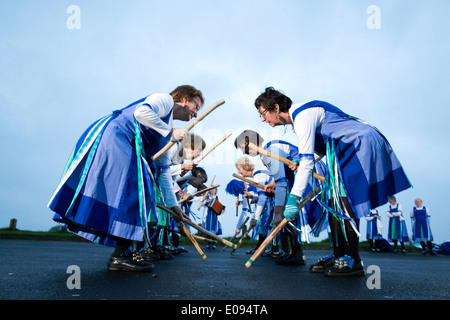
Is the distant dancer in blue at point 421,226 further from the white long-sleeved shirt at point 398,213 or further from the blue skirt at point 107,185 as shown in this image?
the blue skirt at point 107,185

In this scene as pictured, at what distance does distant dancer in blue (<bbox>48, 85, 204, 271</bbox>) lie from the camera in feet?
8.70

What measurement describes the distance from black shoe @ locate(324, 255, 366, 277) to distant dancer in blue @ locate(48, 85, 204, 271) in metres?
1.65

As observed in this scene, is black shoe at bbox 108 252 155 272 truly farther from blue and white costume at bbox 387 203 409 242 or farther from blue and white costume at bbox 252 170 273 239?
blue and white costume at bbox 387 203 409 242

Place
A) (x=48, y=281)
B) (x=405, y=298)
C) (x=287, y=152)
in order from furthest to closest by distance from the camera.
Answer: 1. (x=287, y=152)
2. (x=48, y=281)
3. (x=405, y=298)

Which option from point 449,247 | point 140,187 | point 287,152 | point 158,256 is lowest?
point 449,247

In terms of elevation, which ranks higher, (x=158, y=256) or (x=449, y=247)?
(x=158, y=256)

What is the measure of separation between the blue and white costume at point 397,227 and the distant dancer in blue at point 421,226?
13.7 inches

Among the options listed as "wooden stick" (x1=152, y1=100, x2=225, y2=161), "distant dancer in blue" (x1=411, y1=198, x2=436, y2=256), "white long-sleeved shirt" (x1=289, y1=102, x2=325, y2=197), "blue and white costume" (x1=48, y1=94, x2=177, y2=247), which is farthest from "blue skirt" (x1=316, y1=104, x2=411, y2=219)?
"distant dancer in blue" (x1=411, y1=198, x2=436, y2=256)

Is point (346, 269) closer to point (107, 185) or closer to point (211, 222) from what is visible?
point (107, 185)
